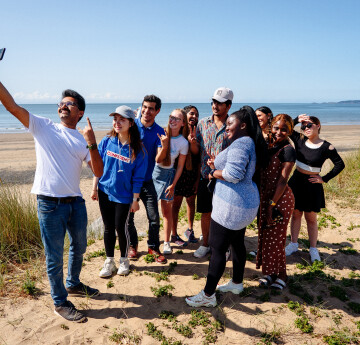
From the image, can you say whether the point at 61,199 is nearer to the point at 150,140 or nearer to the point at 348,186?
the point at 150,140

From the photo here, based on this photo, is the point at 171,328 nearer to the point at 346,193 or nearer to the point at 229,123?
the point at 229,123

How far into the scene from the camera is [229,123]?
2.98 metres

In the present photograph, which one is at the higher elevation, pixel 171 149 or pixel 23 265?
pixel 171 149

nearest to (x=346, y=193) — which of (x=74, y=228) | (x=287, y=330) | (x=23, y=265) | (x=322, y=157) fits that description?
(x=322, y=157)

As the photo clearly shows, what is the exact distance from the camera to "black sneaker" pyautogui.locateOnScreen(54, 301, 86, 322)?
3.13 m

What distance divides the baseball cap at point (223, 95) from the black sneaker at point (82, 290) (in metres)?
3.06

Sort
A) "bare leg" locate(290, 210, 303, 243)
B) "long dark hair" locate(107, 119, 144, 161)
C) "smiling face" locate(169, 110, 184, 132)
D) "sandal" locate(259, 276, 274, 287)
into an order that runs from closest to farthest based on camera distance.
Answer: "long dark hair" locate(107, 119, 144, 161)
"sandal" locate(259, 276, 274, 287)
"smiling face" locate(169, 110, 184, 132)
"bare leg" locate(290, 210, 303, 243)

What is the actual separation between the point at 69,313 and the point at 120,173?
1.74 meters

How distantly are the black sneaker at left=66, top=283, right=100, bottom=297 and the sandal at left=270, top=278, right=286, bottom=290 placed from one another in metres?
2.36

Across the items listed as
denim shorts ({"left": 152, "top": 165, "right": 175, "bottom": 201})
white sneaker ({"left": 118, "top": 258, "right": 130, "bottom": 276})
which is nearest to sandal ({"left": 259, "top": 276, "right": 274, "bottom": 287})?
denim shorts ({"left": 152, "top": 165, "right": 175, "bottom": 201})

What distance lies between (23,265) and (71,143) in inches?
96.6

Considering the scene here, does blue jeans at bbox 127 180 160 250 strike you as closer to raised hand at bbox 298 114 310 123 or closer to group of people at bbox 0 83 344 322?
group of people at bbox 0 83 344 322

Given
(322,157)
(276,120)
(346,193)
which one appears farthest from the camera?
(346,193)

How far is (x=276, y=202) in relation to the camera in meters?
3.56
